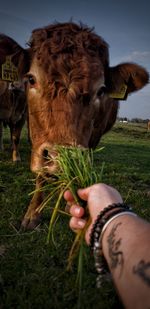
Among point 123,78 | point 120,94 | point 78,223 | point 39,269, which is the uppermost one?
point 123,78

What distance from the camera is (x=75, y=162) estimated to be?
8.46 ft

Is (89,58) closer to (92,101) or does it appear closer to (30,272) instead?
(92,101)

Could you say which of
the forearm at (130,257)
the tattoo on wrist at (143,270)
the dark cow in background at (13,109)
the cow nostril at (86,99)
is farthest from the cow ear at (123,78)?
the tattoo on wrist at (143,270)

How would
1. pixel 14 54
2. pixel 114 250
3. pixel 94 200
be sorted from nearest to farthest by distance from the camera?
pixel 114 250, pixel 94 200, pixel 14 54

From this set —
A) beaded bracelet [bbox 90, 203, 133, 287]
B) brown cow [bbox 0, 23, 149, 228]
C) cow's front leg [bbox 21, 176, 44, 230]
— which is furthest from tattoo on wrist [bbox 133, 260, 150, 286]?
cow's front leg [bbox 21, 176, 44, 230]

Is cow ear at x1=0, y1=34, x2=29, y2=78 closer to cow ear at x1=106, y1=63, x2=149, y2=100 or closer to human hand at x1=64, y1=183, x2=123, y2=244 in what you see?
cow ear at x1=106, y1=63, x2=149, y2=100

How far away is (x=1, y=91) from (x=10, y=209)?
14.4 feet

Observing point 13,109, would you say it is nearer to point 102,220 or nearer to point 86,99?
point 86,99

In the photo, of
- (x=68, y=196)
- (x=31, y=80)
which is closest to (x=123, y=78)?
(x=31, y=80)

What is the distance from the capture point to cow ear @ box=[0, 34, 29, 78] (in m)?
4.60

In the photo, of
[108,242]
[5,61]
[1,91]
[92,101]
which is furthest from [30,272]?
[1,91]

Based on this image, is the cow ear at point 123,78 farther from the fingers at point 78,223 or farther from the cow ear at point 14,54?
the fingers at point 78,223

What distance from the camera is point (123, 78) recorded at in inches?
197

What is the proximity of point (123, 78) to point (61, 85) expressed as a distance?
5.25ft
